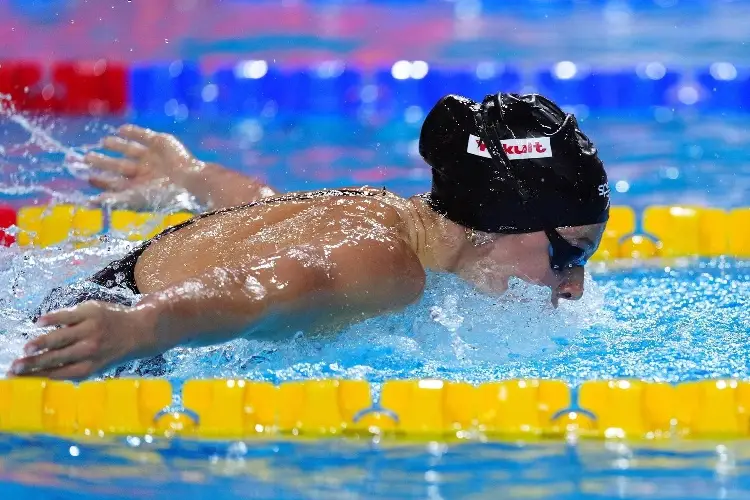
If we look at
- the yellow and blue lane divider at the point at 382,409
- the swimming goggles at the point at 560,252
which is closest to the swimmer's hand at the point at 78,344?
the yellow and blue lane divider at the point at 382,409

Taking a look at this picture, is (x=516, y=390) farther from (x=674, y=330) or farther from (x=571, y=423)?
(x=674, y=330)

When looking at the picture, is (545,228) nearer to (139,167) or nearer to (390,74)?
(139,167)

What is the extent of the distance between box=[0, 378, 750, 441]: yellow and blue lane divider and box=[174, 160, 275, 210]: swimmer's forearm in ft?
3.81

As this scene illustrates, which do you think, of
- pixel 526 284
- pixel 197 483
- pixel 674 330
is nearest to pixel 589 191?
pixel 526 284

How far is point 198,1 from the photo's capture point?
9859 mm

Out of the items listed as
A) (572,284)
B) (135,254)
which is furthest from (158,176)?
(572,284)

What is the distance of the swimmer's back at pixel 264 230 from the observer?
284cm

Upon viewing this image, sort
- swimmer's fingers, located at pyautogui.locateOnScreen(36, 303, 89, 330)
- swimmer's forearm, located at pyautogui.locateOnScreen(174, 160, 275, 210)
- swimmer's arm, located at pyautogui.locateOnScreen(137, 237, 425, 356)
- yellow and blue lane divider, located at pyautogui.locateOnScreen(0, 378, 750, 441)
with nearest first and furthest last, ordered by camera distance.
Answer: swimmer's fingers, located at pyautogui.locateOnScreen(36, 303, 89, 330)
swimmer's arm, located at pyautogui.locateOnScreen(137, 237, 425, 356)
yellow and blue lane divider, located at pyautogui.locateOnScreen(0, 378, 750, 441)
swimmer's forearm, located at pyautogui.locateOnScreen(174, 160, 275, 210)

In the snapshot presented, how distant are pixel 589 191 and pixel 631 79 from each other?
4.11 metres

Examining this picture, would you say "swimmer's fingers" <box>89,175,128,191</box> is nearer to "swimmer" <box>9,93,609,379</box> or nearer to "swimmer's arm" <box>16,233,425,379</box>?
"swimmer" <box>9,93,609,379</box>

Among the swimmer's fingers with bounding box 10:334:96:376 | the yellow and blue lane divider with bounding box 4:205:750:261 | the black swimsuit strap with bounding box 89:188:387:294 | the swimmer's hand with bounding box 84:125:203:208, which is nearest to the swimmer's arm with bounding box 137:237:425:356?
the swimmer's fingers with bounding box 10:334:96:376

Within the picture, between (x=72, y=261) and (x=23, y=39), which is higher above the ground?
(x=23, y=39)

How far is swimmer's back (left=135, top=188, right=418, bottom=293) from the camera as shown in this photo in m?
2.84

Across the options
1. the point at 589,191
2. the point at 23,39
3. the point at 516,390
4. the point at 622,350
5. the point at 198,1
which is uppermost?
the point at 198,1
